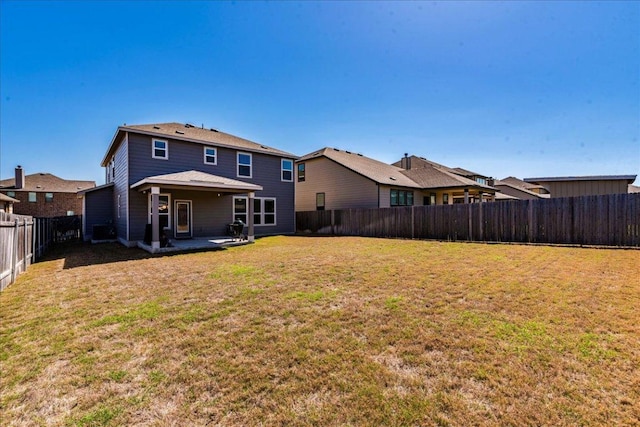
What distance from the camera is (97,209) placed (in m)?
15.4

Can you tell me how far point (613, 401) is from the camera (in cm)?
221

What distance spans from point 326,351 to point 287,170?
15.8 meters

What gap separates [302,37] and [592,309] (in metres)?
11.7

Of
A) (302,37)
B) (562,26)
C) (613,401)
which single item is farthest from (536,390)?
(302,37)

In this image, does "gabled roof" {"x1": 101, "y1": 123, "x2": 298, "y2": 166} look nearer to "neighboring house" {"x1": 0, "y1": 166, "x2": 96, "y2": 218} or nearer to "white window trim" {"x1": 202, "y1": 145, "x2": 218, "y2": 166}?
"white window trim" {"x1": 202, "y1": 145, "x2": 218, "y2": 166}

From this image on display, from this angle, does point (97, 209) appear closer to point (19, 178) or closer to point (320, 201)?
point (320, 201)

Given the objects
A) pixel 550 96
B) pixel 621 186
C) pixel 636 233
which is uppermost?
pixel 550 96

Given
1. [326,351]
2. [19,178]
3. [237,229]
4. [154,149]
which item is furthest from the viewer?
[19,178]

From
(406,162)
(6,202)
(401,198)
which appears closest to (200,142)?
(401,198)

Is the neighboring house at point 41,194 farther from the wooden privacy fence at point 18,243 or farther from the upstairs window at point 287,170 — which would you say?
the upstairs window at point 287,170

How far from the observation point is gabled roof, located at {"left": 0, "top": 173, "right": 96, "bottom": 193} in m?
31.3

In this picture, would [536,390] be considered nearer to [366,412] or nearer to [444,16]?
[366,412]

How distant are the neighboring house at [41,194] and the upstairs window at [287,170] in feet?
87.2

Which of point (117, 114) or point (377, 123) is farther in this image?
point (377, 123)
